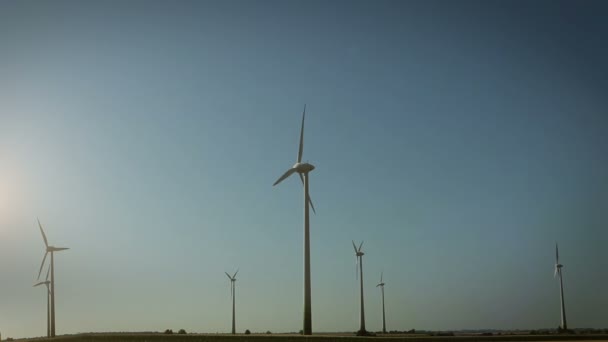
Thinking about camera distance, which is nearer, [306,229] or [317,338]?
[317,338]

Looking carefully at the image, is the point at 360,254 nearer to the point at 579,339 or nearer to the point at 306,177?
the point at 306,177

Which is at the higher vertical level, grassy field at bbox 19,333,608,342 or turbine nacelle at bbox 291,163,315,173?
turbine nacelle at bbox 291,163,315,173

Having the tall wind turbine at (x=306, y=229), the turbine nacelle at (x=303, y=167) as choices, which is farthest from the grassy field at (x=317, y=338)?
the turbine nacelle at (x=303, y=167)

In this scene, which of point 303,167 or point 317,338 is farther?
point 303,167

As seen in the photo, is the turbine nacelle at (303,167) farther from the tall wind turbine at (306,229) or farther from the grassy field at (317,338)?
the grassy field at (317,338)

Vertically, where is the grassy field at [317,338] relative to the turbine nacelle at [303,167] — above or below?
below

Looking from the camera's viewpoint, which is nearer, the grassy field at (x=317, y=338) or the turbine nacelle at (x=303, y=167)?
the grassy field at (x=317, y=338)

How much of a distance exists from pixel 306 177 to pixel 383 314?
70.2 meters

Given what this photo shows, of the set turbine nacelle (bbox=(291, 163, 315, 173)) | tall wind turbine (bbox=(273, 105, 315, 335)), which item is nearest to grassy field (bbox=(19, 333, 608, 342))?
tall wind turbine (bbox=(273, 105, 315, 335))

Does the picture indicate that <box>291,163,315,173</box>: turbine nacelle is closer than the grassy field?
No

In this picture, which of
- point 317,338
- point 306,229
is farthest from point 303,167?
point 317,338

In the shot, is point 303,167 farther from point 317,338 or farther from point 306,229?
point 317,338

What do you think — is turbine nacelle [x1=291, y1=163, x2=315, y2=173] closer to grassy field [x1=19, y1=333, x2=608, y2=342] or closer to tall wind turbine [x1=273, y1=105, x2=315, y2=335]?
tall wind turbine [x1=273, y1=105, x2=315, y2=335]

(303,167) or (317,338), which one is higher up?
(303,167)
